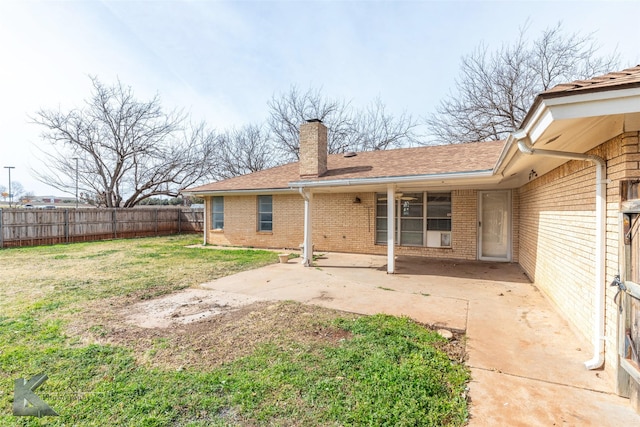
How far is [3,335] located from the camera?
4.13 m

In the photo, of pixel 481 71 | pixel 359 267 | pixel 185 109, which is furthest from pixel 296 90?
pixel 359 267

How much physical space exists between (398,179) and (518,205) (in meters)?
4.56

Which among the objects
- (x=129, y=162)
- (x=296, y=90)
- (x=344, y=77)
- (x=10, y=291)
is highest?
(x=296, y=90)

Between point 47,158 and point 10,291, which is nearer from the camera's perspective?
point 10,291

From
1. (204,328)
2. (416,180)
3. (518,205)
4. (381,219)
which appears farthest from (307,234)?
(518,205)

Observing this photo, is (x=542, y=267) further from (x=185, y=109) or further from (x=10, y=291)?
(x=185, y=109)

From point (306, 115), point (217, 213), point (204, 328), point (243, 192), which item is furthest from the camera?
point (306, 115)

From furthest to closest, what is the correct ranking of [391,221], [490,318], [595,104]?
[391,221], [490,318], [595,104]

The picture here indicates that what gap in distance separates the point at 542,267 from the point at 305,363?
545cm

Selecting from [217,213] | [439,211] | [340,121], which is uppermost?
[340,121]

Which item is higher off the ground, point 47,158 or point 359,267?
point 47,158

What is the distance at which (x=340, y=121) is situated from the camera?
26000 mm

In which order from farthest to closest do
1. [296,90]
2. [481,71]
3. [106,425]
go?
[296,90]
[481,71]
[106,425]

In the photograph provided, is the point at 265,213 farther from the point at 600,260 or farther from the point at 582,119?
the point at 582,119
